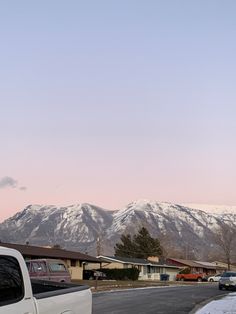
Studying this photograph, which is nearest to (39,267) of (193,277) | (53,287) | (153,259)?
(53,287)

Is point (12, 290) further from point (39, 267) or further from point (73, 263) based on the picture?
point (73, 263)

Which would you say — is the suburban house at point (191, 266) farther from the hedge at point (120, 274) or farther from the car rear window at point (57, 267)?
the car rear window at point (57, 267)

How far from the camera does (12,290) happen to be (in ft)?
19.1

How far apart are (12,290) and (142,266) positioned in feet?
279

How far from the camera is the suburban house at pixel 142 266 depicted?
83.3 m

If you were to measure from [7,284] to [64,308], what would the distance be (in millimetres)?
1241

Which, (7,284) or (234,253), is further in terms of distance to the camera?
(234,253)

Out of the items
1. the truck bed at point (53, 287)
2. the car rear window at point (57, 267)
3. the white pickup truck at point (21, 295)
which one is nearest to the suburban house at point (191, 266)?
the car rear window at point (57, 267)

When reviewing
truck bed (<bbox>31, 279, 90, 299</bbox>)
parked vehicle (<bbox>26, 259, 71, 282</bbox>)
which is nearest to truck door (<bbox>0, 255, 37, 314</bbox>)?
truck bed (<bbox>31, 279, 90, 299</bbox>)

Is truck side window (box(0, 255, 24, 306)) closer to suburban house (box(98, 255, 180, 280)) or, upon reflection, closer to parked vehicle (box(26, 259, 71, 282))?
parked vehicle (box(26, 259, 71, 282))

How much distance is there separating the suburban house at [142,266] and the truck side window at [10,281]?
6972 cm

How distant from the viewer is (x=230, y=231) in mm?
180875

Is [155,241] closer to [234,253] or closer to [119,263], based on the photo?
[119,263]

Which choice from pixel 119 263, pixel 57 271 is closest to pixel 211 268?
pixel 119 263
